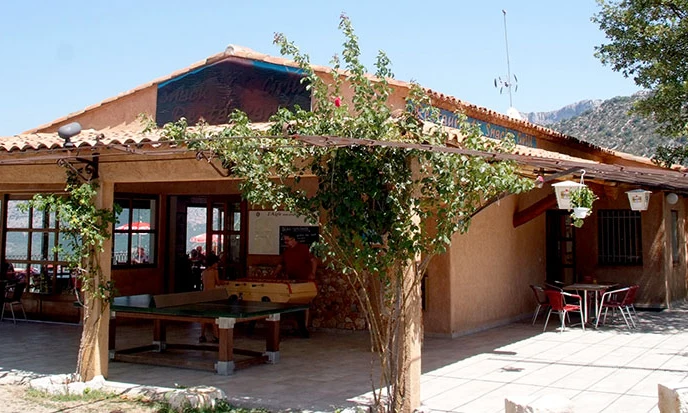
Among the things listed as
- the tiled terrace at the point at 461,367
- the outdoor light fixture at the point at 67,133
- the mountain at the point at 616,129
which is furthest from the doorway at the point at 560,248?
the mountain at the point at 616,129

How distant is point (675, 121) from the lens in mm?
12836

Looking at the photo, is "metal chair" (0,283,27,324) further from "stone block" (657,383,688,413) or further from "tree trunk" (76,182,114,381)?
"stone block" (657,383,688,413)

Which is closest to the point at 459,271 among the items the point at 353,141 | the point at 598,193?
the point at 598,193

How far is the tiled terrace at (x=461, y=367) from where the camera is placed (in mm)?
→ 6856

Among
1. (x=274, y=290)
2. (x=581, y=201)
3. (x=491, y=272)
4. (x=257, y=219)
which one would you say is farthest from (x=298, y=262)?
(x=581, y=201)

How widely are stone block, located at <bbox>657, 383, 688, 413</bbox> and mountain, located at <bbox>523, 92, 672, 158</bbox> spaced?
31740mm

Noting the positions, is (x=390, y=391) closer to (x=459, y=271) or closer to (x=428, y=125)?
(x=428, y=125)

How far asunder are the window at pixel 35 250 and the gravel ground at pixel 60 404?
19.0ft

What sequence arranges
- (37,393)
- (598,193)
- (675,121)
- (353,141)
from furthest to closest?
(598,193), (675,121), (37,393), (353,141)

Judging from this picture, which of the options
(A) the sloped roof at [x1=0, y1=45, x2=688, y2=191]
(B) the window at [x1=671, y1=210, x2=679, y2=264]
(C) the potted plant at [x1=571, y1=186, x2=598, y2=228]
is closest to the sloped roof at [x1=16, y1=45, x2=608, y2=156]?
(A) the sloped roof at [x1=0, y1=45, x2=688, y2=191]

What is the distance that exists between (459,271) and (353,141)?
20.7 feet

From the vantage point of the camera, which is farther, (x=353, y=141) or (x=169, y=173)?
(x=169, y=173)

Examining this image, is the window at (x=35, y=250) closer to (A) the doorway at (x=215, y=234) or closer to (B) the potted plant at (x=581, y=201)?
(A) the doorway at (x=215, y=234)

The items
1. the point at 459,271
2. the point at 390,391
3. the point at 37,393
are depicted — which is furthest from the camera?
the point at 459,271
